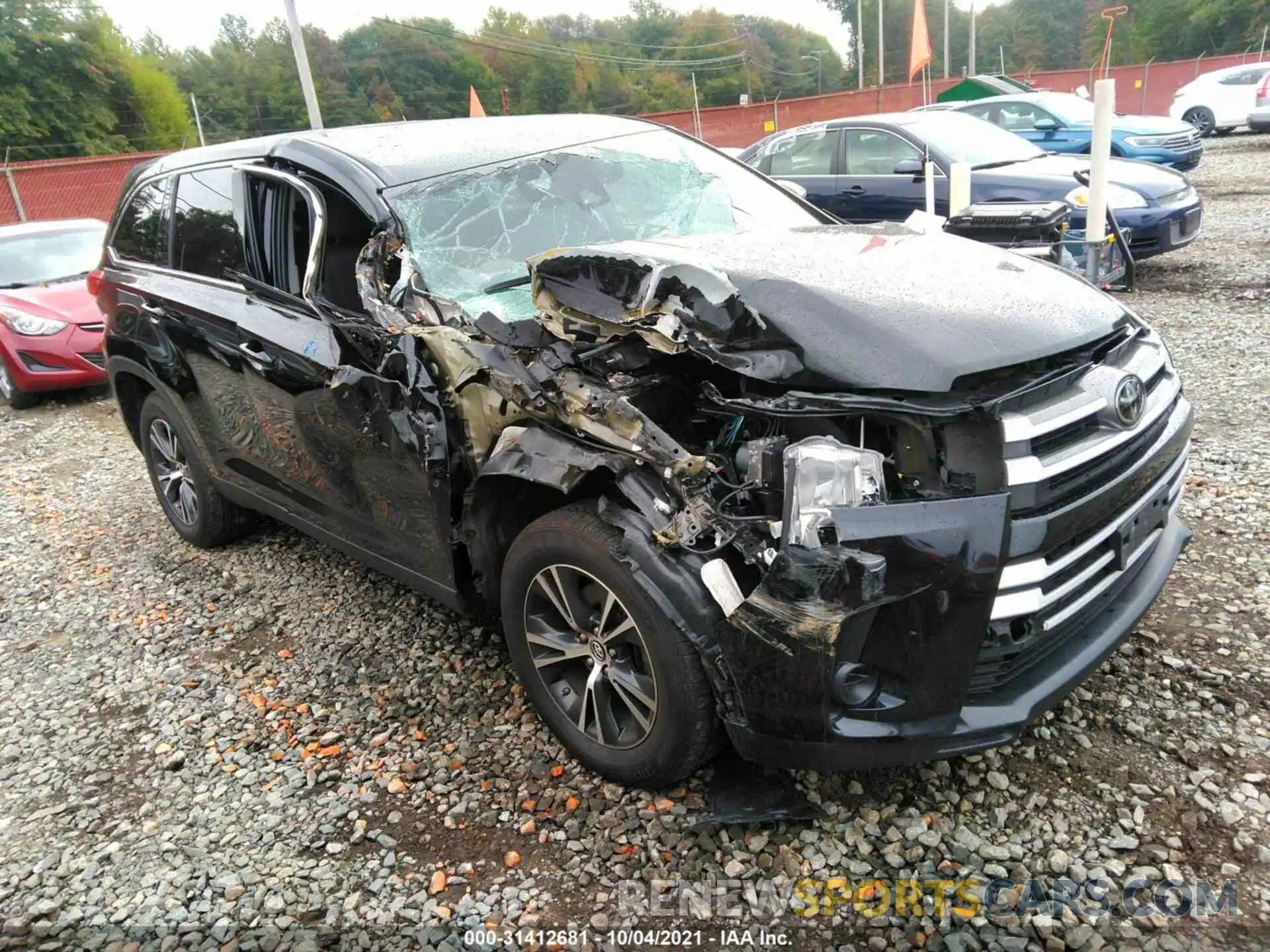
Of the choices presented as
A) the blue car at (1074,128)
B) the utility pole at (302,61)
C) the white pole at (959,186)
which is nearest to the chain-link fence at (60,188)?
the utility pole at (302,61)

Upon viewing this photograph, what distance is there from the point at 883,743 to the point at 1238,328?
5884mm

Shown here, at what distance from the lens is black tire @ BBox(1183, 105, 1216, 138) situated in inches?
782

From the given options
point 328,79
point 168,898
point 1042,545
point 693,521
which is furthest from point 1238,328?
point 328,79

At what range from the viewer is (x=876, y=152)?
27.5 feet

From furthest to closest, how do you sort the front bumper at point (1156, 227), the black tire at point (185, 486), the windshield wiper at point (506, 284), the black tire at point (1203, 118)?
the black tire at point (1203, 118)
the front bumper at point (1156, 227)
the black tire at point (185, 486)
the windshield wiper at point (506, 284)

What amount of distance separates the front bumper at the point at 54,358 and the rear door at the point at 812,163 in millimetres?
6758

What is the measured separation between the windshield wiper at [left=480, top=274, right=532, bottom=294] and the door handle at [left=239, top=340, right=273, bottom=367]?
0.94m

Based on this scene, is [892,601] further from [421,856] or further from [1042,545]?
[421,856]

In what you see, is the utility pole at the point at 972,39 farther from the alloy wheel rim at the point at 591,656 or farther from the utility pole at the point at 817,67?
the alloy wheel rim at the point at 591,656

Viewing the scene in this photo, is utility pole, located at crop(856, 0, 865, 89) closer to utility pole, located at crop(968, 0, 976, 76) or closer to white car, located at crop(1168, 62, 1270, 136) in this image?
utility pole, located at crop(968, 0, 976, 76)

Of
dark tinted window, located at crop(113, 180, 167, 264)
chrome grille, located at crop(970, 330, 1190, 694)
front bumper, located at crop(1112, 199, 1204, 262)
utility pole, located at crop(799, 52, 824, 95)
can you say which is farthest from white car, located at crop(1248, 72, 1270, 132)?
utility pole, located at crop(799, 52, 824, 95)

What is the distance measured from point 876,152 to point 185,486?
6.78 metres

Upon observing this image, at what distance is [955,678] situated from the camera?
2012mm

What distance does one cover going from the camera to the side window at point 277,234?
330 centimetres
